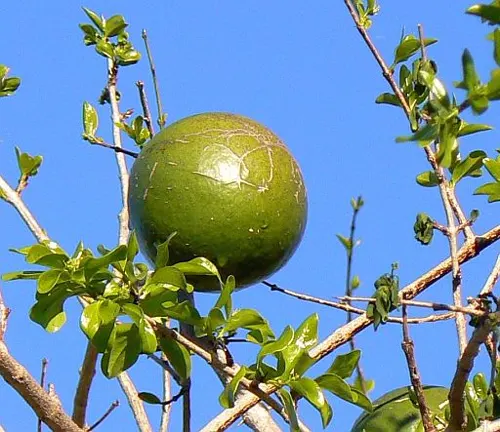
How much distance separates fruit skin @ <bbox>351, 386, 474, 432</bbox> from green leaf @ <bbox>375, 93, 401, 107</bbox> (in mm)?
479

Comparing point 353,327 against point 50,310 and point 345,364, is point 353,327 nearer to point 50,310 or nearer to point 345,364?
point 345,364

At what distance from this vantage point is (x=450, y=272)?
5.98 feet

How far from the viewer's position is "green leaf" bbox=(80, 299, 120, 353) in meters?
1.49

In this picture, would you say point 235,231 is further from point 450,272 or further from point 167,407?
point 167,407

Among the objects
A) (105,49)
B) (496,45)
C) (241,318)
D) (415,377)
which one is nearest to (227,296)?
(241,318)

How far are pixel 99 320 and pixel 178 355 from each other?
0.54ft

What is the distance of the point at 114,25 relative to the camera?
2.51 meters

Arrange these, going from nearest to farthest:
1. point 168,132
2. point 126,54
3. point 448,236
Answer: point 448,236
point 168,132
point 126,54

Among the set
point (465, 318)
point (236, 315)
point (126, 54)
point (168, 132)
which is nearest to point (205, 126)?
point (168, 132)

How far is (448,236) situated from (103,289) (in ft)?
1.84

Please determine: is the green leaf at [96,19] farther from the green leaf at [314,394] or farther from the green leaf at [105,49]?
the green leaf at [314,394]

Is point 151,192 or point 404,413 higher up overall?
point 151,192

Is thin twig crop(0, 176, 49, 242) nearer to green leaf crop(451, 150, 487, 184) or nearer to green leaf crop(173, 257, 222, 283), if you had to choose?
green leaf crop(173, 257, 222, 283)

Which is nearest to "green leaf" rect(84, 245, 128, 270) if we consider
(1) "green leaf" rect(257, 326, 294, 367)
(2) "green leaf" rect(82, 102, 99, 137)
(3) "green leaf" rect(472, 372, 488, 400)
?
(1) "green leaf" rect(257, 326, 294, 367)
